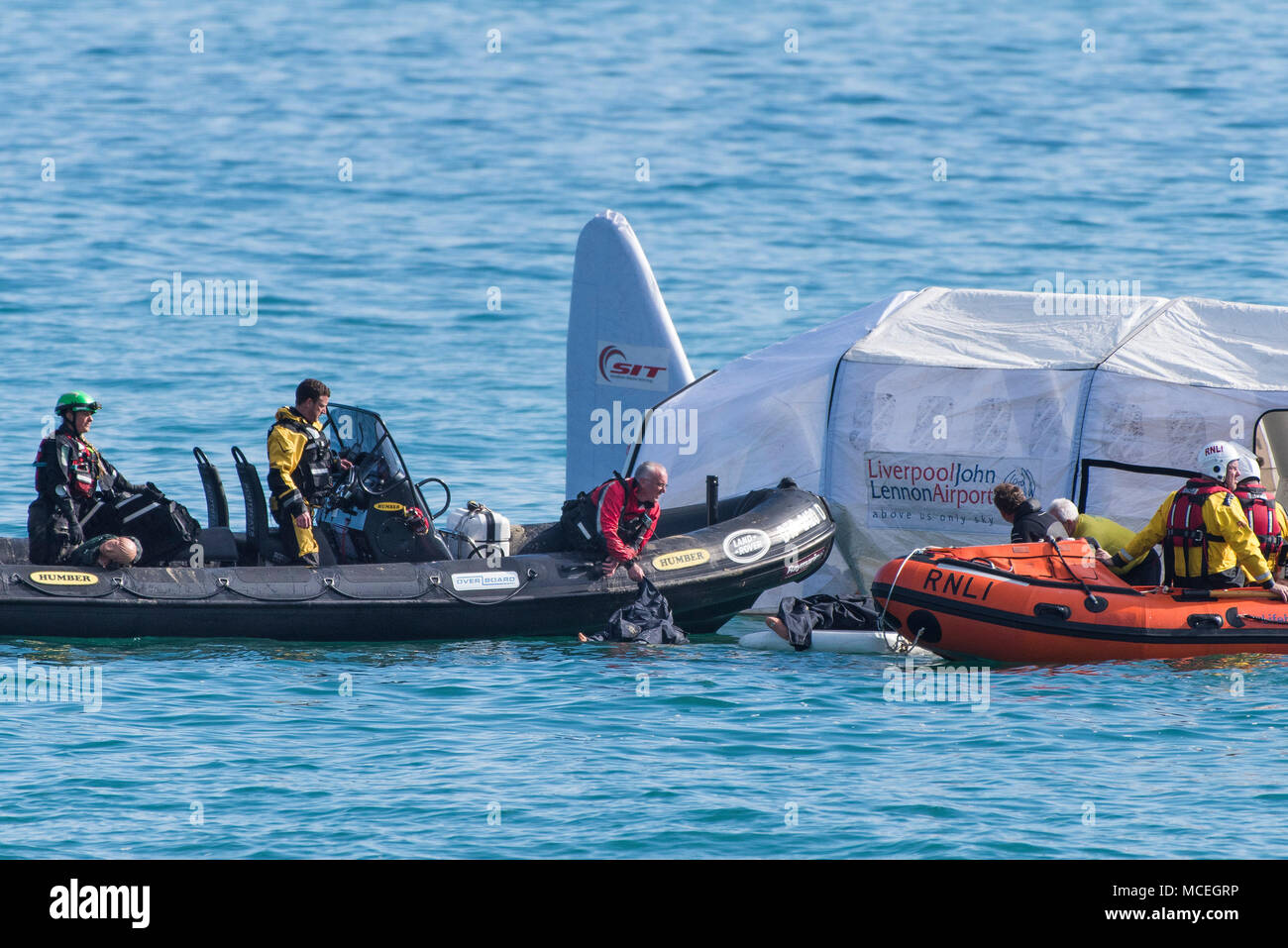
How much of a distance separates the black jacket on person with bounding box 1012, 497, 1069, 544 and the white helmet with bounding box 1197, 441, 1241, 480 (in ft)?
3.75

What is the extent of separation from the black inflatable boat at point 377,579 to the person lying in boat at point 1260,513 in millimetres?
3243

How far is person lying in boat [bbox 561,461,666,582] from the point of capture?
40.7ft

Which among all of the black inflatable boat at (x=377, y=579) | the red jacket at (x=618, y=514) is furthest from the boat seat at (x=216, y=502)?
the red jacket at (x=618, y=514)

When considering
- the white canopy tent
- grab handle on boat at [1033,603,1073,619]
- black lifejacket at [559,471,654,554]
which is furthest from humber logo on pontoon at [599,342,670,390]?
grab handle on boat at [1033,603,1073,619]

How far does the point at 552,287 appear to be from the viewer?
99.2ft

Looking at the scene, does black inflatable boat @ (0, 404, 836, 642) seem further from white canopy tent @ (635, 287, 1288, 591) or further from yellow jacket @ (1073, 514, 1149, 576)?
yellow jacket @ (1073, 514, 1149, 576)

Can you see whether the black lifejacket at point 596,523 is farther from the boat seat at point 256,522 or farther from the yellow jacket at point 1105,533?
the yellow jacket at point 1105,533

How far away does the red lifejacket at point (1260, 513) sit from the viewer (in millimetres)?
11570

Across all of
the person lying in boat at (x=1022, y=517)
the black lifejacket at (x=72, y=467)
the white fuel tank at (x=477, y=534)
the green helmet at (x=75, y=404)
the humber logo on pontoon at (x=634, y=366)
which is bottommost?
the white fuel tank at (x=477, y=534)

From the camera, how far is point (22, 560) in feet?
41.5

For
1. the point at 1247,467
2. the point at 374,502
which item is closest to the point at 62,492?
the point at 374,502

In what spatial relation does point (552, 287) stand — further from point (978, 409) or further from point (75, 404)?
point (75, 404)

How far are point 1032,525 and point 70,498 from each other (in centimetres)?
685
